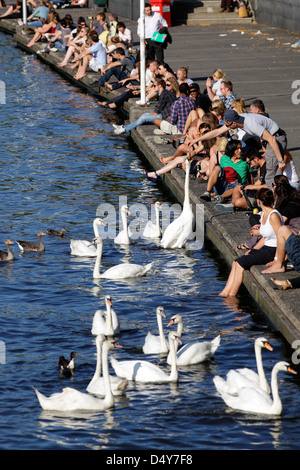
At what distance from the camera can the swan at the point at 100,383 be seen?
9.94 meters

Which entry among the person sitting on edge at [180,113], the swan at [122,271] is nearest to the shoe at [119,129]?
the person sitting on edge at [180,113]

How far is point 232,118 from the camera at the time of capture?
14.0 m

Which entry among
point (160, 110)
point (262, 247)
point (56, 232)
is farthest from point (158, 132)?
point (262, 247)

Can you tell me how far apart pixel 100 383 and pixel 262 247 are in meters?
3.70

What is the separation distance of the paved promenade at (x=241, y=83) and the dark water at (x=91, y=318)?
372 millimetres

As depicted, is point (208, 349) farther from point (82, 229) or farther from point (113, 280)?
point (82, 229)

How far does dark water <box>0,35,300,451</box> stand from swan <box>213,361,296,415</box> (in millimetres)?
93

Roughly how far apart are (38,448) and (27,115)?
59.2 feet

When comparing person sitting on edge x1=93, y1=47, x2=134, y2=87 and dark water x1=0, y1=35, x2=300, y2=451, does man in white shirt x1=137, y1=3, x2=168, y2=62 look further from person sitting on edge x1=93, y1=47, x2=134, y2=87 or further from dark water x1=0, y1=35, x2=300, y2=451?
dark water x1=0, y1=35, x2=300, y2=451

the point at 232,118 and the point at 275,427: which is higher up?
the point at 232,118

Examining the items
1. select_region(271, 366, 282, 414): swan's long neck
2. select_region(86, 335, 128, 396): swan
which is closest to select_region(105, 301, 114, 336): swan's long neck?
select_region(86, 335, 128, 396): swan

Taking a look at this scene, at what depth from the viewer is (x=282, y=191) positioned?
12.4 m

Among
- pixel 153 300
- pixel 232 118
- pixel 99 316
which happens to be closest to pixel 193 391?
pixel 99 316

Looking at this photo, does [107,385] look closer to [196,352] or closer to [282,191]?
[196,352]
